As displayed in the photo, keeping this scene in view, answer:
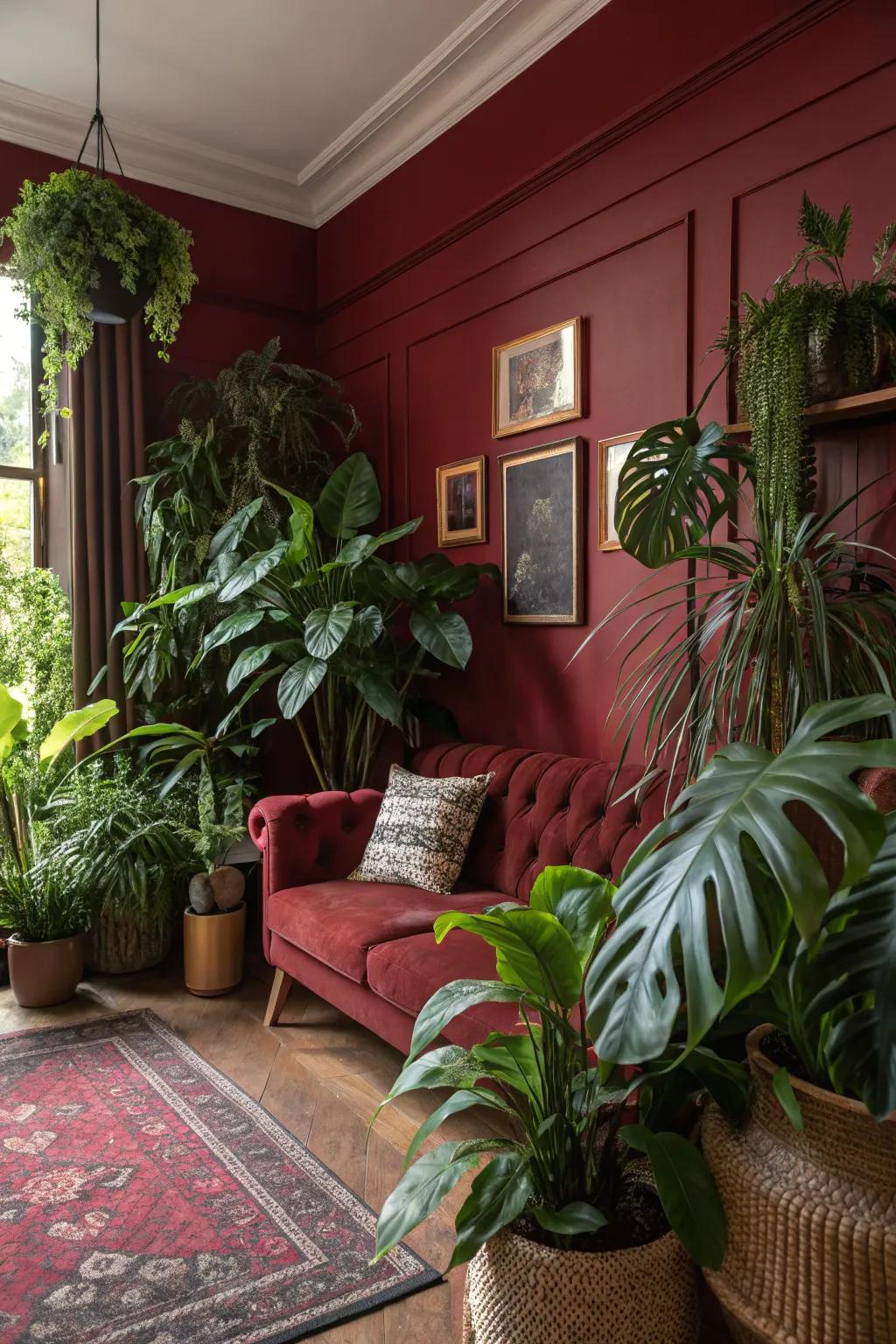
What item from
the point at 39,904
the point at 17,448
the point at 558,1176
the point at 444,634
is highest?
the point at 17,448

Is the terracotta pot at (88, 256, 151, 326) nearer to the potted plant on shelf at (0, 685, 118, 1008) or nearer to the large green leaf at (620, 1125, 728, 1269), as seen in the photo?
the potted plant on shelf at (0, 685, 118, 1008)

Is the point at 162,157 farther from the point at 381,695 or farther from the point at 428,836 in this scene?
the point at 428,836

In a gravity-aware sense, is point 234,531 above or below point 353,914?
above

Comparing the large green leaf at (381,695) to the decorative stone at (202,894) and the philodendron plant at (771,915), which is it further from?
the philodendron plant at (771,915)

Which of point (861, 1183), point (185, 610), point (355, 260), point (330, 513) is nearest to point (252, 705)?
point (185, 610)

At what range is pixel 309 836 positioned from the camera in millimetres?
3246

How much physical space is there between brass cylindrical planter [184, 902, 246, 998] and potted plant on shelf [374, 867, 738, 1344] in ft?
6.57

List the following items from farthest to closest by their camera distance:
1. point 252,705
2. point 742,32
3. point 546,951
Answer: point 252,705, point 742,32, point 546,951

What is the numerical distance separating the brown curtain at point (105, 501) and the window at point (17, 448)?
0.95 feet

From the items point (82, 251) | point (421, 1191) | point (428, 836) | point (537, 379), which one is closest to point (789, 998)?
point (421, 1191)

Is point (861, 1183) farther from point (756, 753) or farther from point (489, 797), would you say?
point (489, 797)

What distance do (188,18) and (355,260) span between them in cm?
122

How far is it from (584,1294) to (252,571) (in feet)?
7.89

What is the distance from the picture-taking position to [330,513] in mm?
3684
